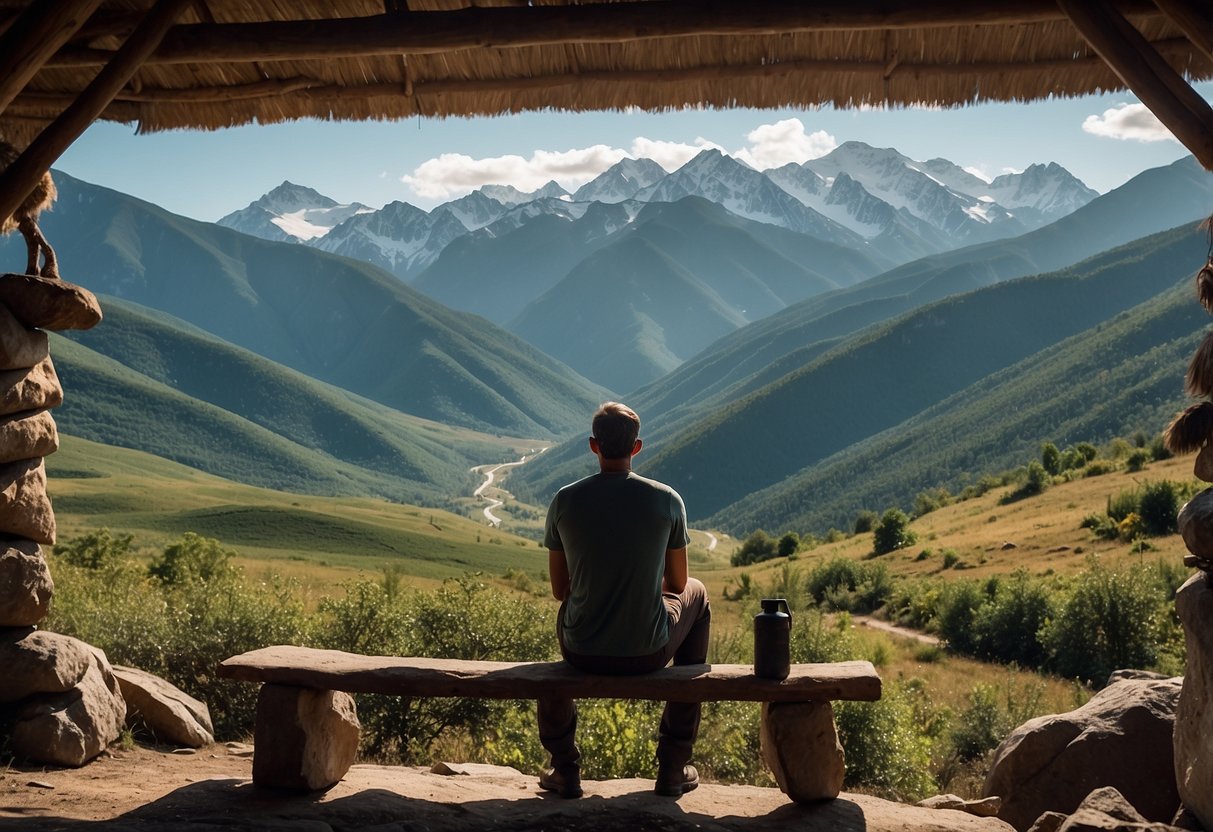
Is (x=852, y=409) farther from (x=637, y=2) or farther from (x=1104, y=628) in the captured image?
(x=637, y=2)

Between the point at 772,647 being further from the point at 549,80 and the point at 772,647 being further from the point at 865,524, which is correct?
the point at 865,524

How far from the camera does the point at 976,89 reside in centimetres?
679

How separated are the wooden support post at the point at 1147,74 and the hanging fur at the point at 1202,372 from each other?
90 cm

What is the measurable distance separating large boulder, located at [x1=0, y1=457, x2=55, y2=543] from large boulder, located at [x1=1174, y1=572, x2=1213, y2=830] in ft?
21.4

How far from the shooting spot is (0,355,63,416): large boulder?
6.33m

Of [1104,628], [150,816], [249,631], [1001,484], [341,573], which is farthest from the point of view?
[1001,484]

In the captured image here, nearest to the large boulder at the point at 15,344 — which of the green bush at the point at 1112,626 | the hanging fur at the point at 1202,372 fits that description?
the hanging fur at the point at 1202,372

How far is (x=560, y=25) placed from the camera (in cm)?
604

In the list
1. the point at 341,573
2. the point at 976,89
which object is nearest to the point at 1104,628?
the point at 976,89

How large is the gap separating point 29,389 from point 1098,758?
7.12m

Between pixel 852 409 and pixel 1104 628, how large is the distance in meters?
Answer: 147

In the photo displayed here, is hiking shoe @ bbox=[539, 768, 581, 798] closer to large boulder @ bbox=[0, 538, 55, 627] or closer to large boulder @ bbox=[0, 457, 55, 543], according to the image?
large boulder @ bbox=[0, 538, 55, 627]

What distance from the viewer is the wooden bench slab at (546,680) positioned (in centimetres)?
503

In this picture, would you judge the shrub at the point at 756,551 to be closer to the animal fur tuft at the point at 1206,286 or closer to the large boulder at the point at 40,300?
the large boulder at the point at 40,300
